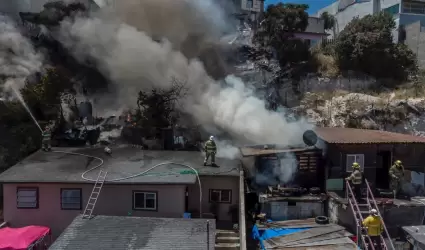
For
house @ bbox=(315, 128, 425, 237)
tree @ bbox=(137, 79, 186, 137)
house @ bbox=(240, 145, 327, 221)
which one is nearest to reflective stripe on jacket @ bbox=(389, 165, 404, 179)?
house @ bbox=(315, 128, 425, 237)

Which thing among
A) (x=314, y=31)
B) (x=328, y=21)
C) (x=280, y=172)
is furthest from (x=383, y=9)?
(x=280, y=172)

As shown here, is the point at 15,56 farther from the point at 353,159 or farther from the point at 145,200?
the point at 353,159

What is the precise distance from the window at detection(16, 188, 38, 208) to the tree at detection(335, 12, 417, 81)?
27575 mm

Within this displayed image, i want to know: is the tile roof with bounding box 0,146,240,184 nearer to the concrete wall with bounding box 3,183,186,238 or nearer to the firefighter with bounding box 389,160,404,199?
the concrete wall with bounding box 3,183,186,238

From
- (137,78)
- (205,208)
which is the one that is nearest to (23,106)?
(137,78)

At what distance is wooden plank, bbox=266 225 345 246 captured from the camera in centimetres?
1525

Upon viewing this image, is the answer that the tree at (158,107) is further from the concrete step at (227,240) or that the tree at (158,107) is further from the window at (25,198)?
the concrete step at (227,240)

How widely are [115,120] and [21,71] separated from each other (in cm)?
810

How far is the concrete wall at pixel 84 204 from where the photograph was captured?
53.2 ft

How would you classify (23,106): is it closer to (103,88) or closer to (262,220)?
(103,88)

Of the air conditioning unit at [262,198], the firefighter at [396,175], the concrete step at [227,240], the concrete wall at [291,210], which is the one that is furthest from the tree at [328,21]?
the concrete step at [227,240]

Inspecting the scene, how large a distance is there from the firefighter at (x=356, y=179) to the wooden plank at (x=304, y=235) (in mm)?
1800

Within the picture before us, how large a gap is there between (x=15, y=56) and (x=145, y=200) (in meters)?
20.6

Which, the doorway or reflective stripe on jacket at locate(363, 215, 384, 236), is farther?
the doorway
